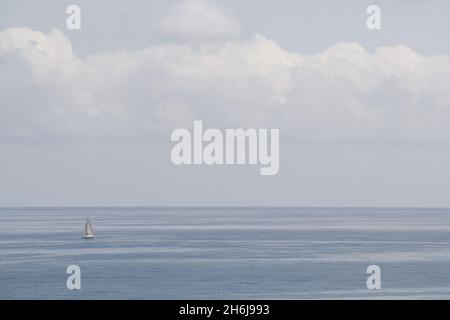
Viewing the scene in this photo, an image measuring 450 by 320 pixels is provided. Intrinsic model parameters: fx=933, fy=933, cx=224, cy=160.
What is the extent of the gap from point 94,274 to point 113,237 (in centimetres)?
2425

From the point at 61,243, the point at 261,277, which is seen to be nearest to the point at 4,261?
the point at 61,243

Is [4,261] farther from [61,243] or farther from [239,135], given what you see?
[239,135]

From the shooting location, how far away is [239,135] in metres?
24.2

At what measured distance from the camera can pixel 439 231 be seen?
333 ft

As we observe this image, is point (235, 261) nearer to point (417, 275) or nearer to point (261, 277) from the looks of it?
point (261, 277)

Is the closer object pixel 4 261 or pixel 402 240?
pixel 4 261

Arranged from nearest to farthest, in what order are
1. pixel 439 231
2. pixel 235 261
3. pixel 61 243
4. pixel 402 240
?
1. pixel 235 261
2. pixel 61 243
3. pixel 402 240
4. pixel 439 231
